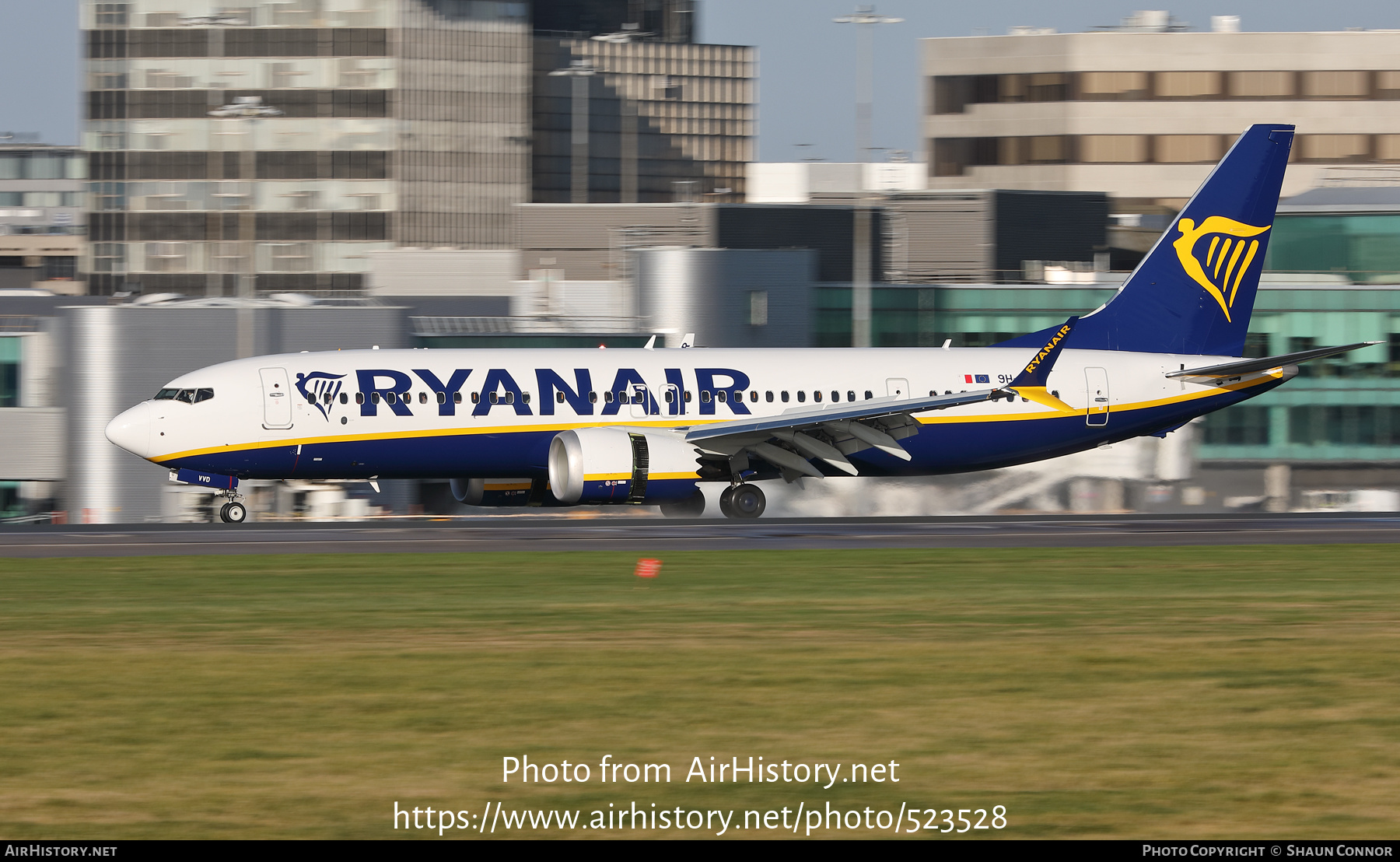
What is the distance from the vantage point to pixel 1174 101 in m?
124

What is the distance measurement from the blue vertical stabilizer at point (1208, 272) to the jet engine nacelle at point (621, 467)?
11178mm

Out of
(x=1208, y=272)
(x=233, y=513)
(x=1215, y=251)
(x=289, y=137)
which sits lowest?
(x=233, y=513)

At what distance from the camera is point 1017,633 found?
22078mm

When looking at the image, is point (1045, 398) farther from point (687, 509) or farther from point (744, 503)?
point (687, 509)

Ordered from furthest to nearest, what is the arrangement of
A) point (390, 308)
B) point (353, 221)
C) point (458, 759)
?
point (353, 221), point (390, 308), point (458, 759)

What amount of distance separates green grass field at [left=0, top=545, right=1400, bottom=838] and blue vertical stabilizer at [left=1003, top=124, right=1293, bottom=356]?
740 inches

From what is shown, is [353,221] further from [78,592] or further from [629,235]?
[78,592]

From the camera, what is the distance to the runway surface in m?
A: 34.4

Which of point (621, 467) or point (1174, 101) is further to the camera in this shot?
point (1174, 101)

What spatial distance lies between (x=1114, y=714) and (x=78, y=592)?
16.4 m

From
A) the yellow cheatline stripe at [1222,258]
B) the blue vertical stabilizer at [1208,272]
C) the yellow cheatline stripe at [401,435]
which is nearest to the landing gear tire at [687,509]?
the yellow cheatline stripe at [401,435]

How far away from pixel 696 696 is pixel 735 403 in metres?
25.9

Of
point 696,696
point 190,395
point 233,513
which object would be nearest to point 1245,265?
point 233,513
